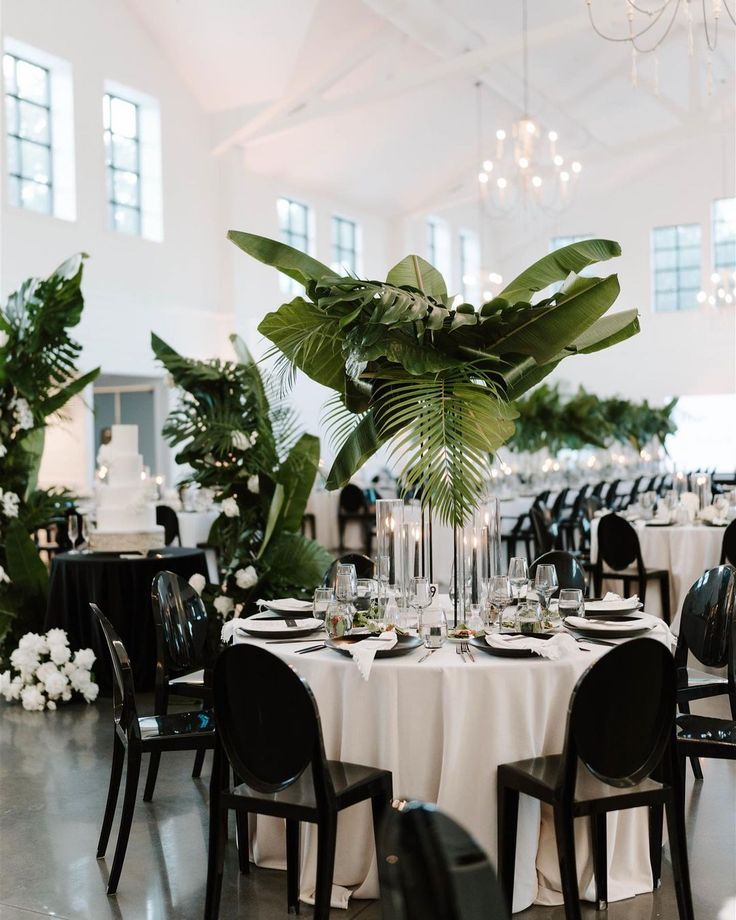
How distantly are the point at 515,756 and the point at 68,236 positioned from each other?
995 centimetres

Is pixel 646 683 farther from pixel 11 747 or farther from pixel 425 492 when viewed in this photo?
pixel 11 747

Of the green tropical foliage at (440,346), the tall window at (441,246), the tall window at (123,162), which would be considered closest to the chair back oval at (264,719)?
the green tropical foliage at (440,346)

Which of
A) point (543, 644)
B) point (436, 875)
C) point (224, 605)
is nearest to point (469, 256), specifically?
point (224, 605)

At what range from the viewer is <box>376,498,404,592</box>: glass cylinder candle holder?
3859 mm

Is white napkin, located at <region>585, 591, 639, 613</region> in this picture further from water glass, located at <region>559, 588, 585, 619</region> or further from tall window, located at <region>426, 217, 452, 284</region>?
tall window, located at <region>426, 217, 452, 284</region>

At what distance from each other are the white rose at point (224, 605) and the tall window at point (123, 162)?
768 cm

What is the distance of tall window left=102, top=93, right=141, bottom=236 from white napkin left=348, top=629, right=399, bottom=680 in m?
10.4

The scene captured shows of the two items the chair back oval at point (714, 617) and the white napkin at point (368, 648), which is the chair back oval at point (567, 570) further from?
the white napkin at point (368, 648)

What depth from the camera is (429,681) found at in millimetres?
3236

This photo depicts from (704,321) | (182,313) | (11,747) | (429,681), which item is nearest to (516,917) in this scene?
(429,681)

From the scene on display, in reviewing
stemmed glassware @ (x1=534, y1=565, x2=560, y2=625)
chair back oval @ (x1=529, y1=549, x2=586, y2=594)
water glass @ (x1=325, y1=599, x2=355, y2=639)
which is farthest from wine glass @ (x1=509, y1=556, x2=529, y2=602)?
chair back oval @ (x1=529, y1=549, x2=586, y2=594)

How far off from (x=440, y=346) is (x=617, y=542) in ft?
12.1

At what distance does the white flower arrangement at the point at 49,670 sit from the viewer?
600cm

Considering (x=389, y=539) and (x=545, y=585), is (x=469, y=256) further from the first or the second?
(x=545, y=585)
